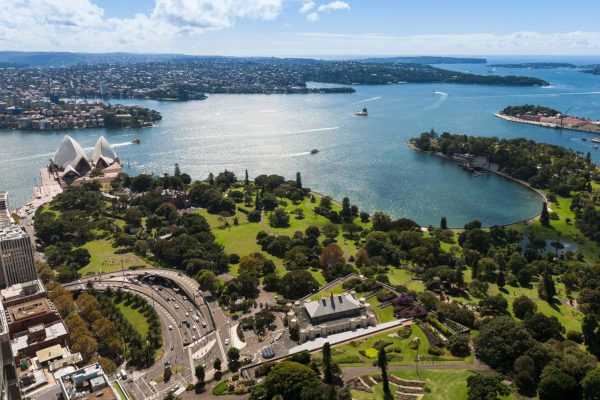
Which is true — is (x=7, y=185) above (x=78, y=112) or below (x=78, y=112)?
below

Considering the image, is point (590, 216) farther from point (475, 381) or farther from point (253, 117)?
point (253, 117)

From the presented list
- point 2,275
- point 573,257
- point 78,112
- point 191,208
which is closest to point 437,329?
point 573,257

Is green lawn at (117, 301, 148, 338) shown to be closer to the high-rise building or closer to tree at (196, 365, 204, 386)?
the high-rise building

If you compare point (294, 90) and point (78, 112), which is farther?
point (294, 90)

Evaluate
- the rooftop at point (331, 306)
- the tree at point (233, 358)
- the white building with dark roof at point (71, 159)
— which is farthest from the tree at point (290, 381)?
the white building with dark roof at point (71, 159)

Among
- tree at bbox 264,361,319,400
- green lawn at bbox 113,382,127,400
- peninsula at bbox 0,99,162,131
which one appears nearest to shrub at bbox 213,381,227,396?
tree at bbox 264,361,319,400

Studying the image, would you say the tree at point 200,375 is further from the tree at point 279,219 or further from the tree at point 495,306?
the tree at point 279,219
